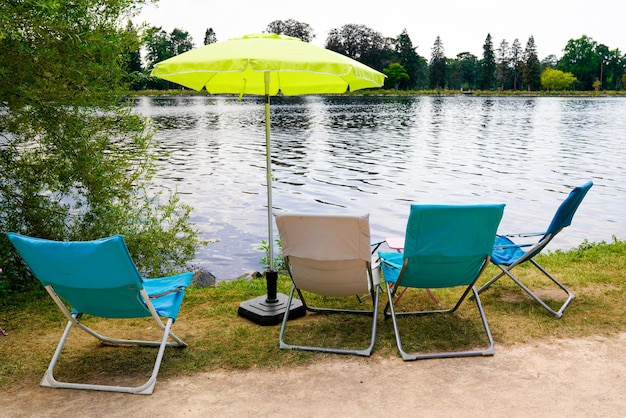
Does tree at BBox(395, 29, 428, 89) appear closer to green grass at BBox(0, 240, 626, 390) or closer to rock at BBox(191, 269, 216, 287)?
rock at BBox(191, 269, 216, 287)

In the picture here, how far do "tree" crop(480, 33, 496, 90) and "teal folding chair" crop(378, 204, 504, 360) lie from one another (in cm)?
12339

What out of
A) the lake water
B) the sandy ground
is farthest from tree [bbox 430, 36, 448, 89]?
the sandy ground

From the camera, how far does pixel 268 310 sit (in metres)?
5.21

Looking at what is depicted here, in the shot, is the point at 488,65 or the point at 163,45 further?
the point at 488,65

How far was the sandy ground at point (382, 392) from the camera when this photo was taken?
355cm

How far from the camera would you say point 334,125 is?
4038 centimetres

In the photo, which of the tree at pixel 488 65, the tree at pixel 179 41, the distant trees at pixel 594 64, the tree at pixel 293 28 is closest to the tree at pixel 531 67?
the tree at pixel 488 65

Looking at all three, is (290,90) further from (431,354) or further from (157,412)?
(157,412)

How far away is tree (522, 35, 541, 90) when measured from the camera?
119 metres

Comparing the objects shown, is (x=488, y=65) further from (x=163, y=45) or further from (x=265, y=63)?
(x=265, y=63)

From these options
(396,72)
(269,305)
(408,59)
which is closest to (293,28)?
(408,59)

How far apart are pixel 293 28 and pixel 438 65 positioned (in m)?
43.6

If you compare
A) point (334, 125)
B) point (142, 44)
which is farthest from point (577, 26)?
point (142, 44)

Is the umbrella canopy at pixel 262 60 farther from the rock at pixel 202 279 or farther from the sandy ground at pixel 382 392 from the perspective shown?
the rock at pixel 202 279
